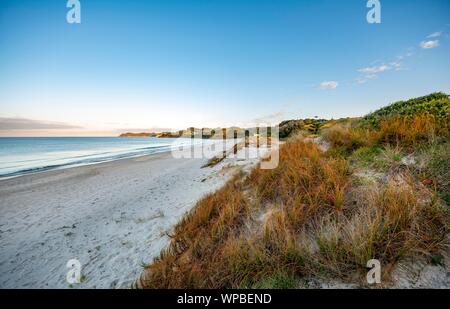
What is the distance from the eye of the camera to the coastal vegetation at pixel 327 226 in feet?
7.63

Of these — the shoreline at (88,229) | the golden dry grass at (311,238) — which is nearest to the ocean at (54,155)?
the shoreline at (88,229)

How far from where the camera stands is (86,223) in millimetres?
5426

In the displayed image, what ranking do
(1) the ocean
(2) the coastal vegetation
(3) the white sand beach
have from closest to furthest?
(2) the coastal vegetation → (3) the white sand beach → (1) the ocean

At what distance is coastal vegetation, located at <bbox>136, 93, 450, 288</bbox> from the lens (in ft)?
7.63

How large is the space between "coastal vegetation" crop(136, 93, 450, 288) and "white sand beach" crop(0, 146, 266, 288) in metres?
0.91

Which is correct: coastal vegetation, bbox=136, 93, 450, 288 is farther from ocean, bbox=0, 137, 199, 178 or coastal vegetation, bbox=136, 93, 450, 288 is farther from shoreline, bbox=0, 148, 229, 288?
ocean, bbox=0, 137, 199, 178

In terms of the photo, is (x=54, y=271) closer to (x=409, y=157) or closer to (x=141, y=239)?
(x=141, y=239)

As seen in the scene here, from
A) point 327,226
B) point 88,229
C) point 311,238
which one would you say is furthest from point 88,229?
point 327,226

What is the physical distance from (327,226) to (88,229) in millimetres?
5950

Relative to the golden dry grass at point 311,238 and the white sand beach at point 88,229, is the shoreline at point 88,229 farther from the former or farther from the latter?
the golden dry grass at point 311,238

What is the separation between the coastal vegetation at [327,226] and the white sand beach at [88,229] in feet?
2.98

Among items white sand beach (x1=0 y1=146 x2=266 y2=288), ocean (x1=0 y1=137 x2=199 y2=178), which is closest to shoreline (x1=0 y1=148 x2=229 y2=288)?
white sand beach (x1=0 y1=146 x2=266 y2=288)

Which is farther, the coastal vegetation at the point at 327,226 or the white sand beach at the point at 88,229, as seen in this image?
the white sand beach at the point at 88,229
